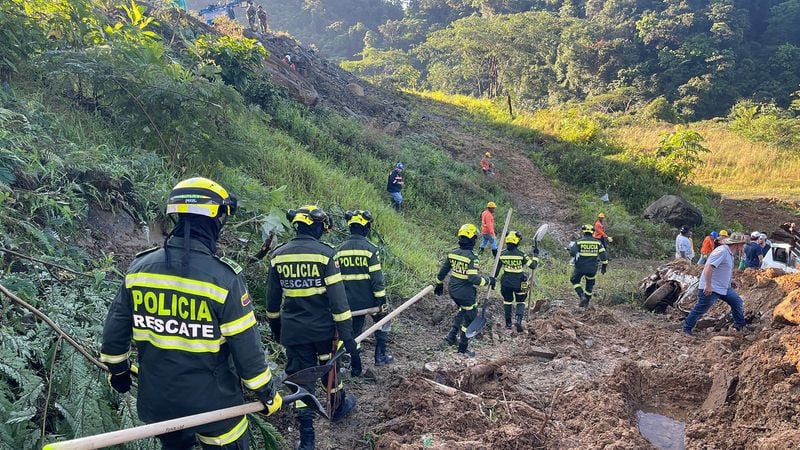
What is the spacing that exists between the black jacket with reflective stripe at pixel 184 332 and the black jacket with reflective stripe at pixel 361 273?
2.82m

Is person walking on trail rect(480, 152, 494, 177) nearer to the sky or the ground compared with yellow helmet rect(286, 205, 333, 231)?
nearer to the ground

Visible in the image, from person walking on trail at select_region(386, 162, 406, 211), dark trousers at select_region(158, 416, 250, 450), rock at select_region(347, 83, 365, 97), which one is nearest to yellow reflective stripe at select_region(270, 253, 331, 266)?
dark trousers at select_region(158, 416, 250, 450)

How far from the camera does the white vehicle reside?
11.3 meters

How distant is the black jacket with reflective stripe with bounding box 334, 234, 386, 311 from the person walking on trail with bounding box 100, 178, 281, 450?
2.80 m

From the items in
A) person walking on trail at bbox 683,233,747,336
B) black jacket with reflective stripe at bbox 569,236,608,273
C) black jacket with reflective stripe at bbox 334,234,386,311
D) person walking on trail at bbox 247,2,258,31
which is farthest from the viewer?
person walking on trail at bbox 247,2,258,31

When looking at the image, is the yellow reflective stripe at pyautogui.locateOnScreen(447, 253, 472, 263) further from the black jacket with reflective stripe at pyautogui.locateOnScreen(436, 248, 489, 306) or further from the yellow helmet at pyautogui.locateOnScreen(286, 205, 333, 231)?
the yellow helmet at pyautogui.locateOnScreen(286, 205, 333, 231)

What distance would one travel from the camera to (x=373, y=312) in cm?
567

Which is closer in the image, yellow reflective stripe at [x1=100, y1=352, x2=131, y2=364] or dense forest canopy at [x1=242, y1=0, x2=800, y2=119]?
yellow reflective stripe at [x1=100, y1=352, x2=131, y2=364]

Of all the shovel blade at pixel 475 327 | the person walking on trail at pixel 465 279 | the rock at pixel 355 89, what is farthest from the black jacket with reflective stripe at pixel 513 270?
the rock at pixel 355 89

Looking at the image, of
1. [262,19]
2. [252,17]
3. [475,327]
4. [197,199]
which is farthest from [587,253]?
[252,17]

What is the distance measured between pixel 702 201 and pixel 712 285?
1360cm

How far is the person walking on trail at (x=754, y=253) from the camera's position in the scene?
11422mm

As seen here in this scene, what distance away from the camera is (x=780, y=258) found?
11.6m

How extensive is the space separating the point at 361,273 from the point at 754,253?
10131mm
